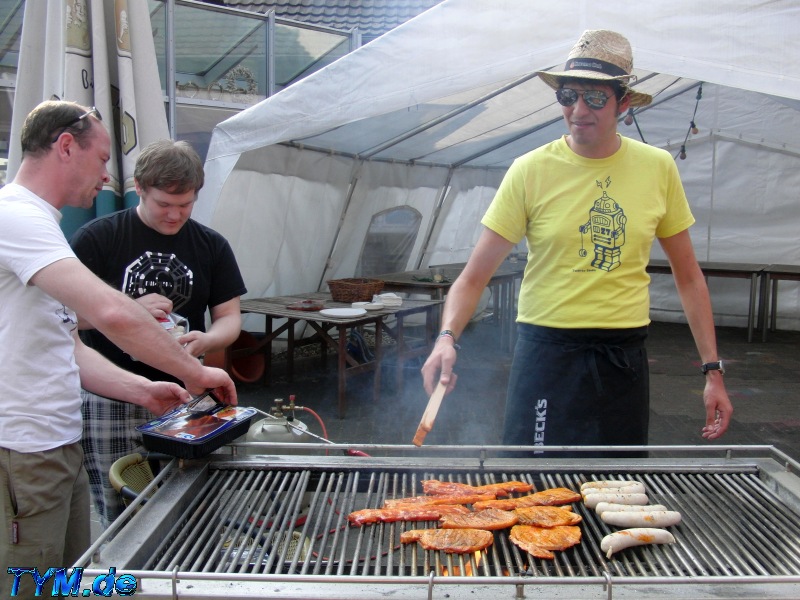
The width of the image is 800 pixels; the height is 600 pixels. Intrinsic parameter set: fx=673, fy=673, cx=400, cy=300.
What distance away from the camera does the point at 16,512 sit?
6.44ft

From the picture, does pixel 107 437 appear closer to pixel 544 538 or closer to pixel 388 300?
pixel 544 538

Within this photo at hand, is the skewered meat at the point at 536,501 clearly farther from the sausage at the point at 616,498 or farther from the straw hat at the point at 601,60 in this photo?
the straw hat at the point at 601,60

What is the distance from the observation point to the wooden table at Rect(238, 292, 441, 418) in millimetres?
6094

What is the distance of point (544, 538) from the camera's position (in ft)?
6.15

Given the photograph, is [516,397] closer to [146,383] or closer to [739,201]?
[146,383]

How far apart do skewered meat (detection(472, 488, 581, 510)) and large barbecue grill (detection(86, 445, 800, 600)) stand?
4 cm

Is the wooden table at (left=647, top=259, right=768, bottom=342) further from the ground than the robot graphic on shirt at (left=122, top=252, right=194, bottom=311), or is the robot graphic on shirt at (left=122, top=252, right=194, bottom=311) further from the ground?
the robot graphic on shirt at (left=122, top=252, right=194, bottom=311)

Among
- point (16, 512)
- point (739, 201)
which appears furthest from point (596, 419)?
point (739, 201)

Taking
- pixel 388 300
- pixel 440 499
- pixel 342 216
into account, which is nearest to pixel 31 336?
pixel 440 499

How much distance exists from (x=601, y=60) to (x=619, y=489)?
1.46 metres

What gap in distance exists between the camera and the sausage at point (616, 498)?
2.04 metres

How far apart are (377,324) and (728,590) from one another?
196 inches

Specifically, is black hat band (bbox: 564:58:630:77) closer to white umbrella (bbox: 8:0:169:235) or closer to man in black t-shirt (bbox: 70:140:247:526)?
man in black t-shirt (bbox: 70:140:247:526)

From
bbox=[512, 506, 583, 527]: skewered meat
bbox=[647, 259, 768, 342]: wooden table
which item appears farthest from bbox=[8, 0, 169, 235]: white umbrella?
bbox=[647, 259, 768, 342]: wooden table
